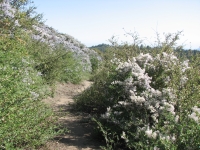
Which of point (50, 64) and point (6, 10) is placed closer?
point (6, 10)

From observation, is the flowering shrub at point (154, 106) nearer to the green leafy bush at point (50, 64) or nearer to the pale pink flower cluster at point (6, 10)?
the pale pink flower cluster at point (6, 10)

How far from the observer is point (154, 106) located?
4.86m

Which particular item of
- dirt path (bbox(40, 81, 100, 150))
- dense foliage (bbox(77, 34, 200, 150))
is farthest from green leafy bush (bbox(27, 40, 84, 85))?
dense foliage (bbox(77, 34, 200, 150))

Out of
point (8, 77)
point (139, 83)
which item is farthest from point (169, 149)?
point (8, 77)

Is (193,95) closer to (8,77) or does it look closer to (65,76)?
(8,77)

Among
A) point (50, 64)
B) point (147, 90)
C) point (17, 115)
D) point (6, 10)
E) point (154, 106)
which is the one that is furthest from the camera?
point (50, 64)

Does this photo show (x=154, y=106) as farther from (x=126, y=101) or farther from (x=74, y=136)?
(x=74, y=136)

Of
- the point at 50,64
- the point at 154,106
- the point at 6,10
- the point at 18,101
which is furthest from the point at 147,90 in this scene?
the point at 50,64

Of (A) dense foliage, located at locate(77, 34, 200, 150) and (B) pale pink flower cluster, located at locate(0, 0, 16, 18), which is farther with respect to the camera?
(B) pale pink flower cluster, located at locate(0, 0, 16, 18)

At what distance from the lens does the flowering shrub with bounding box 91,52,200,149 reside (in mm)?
3838

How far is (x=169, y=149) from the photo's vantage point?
354 centimetres

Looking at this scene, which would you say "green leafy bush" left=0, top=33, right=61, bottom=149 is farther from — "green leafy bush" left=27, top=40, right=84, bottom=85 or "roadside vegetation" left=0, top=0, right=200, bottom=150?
"green leafy bush" left=27, top=40, right=84, bottom=85

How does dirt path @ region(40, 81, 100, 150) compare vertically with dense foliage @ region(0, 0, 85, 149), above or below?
below

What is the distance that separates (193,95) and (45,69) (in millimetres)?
6942
